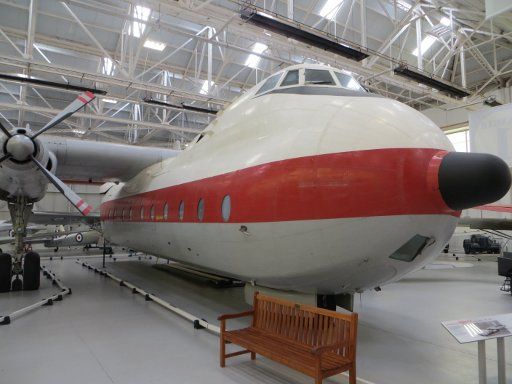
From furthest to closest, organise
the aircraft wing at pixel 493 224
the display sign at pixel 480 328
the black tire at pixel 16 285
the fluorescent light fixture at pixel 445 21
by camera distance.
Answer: the fluorescent light fixture at pixel 445 21
the aircraft wing at pixel 493 224
the black tire at pixel 16 285
the display sign at pixel 480 328

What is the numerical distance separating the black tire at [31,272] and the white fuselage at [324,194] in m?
6.58

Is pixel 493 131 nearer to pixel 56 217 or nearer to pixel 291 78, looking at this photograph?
pixel 291 78

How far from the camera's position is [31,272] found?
1034 centimetres

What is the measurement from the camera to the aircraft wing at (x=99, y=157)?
11172mm

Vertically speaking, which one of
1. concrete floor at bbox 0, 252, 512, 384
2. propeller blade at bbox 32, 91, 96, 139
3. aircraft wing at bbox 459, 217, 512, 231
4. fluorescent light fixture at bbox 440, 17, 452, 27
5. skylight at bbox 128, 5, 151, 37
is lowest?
concrete floor at bbox 0, 252, 512, 384

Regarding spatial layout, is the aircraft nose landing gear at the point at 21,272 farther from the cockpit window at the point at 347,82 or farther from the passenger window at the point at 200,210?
the cockpit window at the point at 347,82

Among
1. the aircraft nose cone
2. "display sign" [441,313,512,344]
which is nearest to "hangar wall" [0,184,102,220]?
the aircraft nose cone

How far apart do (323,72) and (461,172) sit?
124 inches

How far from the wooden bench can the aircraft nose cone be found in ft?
22.0

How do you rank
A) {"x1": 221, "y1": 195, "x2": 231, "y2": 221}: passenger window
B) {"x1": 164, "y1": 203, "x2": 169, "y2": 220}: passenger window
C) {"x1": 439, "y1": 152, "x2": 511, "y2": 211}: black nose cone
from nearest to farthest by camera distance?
{"x1": 439, "y1": 152, "x2": 511, "y2": 211}: black nose cone
{"x1": 221, "y1": 195, "x2": 231, "y2": 221}: passenger window
{"x1": 164, "y1": 203, "x2": 169, "y2": 220}: passenger window

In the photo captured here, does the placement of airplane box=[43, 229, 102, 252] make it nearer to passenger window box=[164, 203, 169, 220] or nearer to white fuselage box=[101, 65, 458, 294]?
passenger window box=[164, 203, 169, 220]

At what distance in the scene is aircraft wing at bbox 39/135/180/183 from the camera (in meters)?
11.2

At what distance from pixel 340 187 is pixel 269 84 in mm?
3026

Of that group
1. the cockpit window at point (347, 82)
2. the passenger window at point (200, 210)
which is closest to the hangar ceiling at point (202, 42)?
the cockpit window at point (347, 82)
